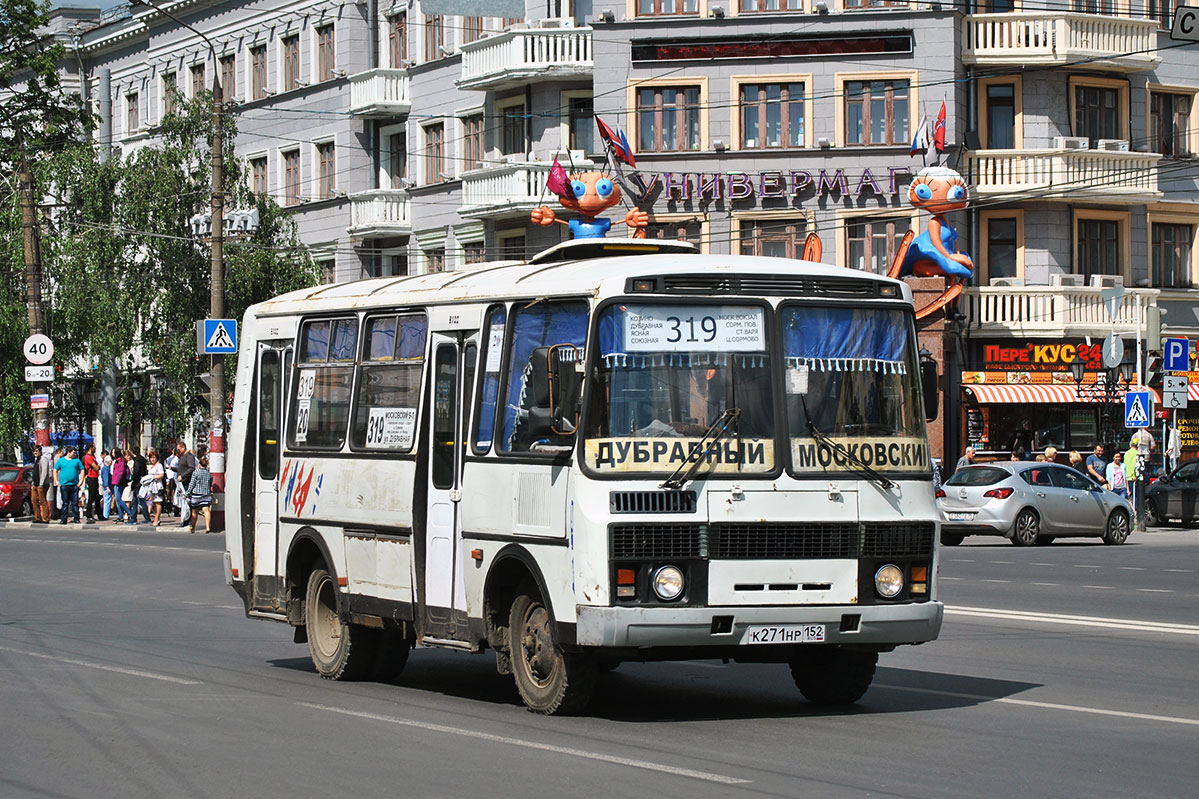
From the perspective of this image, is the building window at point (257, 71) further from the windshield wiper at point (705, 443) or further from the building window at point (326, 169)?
the windshield wiper at point (705, 443)

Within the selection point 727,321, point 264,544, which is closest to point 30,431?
point 264,544

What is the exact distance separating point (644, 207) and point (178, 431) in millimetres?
13329

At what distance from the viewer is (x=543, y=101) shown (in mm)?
49688

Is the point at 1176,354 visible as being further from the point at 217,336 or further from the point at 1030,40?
the point at 217,336

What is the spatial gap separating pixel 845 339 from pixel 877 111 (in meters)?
35.8

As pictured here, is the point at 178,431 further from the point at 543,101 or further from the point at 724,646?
the point at 724,646

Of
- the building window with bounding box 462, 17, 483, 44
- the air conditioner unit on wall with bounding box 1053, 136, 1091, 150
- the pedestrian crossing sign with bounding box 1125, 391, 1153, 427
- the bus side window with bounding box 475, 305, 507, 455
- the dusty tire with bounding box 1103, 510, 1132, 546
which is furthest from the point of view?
the building window with bounding box 462, 17, 483, 44

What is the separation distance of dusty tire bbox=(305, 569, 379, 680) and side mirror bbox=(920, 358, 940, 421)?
14.8ft

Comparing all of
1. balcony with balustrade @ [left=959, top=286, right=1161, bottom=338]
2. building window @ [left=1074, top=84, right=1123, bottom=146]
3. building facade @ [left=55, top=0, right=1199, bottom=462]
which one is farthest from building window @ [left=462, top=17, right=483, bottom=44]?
building window @ [left=1074, top=84, right=1123, bottom=146]

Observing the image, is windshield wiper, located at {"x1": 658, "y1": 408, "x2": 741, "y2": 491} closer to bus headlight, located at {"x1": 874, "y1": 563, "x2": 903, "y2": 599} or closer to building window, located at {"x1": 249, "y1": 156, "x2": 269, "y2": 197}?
bus headlight, located at {"x1": 874, "y1": 563, "x2": 903, "y2": 599}

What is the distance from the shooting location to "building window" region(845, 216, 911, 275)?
154 feet

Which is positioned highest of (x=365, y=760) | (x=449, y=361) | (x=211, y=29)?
(x=211, y=29)

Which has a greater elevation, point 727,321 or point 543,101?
point 543,101

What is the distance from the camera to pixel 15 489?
53.1m
